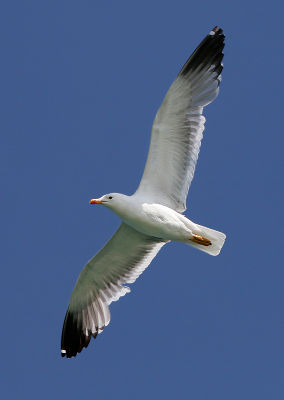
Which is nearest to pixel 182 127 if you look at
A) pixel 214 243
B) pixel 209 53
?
pixel 209 53

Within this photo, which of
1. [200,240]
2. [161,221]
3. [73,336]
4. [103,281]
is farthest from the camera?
[73,336]

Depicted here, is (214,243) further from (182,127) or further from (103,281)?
(103,281)

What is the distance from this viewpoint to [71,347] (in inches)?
601

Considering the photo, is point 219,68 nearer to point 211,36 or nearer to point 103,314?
point 211,36

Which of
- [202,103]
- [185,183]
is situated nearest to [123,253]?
[185,183]

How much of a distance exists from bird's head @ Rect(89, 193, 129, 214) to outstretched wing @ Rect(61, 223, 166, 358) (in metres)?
0.74

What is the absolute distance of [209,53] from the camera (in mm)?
13828

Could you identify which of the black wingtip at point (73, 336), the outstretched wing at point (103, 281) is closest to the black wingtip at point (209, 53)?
the outstretched wing at point (103, 281)

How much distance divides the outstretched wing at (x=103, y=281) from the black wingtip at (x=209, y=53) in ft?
9.15

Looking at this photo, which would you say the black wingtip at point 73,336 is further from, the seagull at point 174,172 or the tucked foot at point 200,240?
the tucked foot at point 200,240

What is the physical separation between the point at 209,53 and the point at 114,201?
2747mm

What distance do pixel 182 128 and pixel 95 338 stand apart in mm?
4045

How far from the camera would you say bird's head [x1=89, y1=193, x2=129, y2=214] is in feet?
44.1

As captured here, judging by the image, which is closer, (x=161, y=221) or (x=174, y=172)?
(x=161, y=221)
